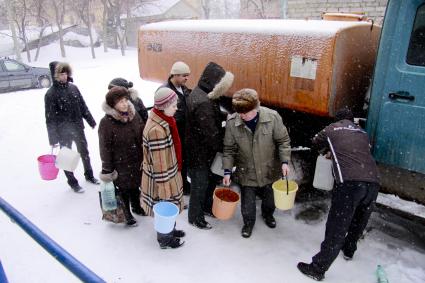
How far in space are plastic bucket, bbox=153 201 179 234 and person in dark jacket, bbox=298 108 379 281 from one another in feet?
4.42

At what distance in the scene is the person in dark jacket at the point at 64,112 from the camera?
4453 millimetres

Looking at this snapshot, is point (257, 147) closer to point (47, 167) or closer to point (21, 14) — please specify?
point (47, 167)

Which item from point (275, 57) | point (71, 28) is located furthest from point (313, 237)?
point (71, 28)

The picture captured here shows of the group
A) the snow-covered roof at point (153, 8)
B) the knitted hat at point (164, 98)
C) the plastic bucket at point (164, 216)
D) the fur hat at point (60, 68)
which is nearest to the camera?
the knitted hat at point (164, 98)

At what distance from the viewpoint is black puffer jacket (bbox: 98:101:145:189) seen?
11.5 ft

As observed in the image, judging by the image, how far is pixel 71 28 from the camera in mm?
36688

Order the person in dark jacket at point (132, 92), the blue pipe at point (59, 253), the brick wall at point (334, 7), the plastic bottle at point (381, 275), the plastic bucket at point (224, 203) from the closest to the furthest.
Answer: the blue pipe at point (59, 253) → the plastic bottle at point (381, 275) → the plastic bucket at point (224, 203) → the person in dark jacket at point (132, 92) → the brick wall at point (334, 7)

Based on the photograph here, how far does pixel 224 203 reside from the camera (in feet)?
11.8

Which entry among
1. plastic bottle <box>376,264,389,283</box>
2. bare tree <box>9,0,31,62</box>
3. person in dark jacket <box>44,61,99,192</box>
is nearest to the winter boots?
plastic bottle <box>376,264,389,283</box>

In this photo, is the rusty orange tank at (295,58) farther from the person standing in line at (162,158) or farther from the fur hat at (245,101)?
the person standing in line at (162,158)

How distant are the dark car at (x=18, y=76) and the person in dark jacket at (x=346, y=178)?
1382 cm

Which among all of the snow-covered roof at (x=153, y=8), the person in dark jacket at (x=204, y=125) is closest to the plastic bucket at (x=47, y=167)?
the person in dark jacket at (x=204, y=125)

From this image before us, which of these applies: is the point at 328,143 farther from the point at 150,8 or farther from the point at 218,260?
the point at 150,8

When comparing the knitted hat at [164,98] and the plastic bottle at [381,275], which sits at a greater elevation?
the knitted hat at [164,98]
